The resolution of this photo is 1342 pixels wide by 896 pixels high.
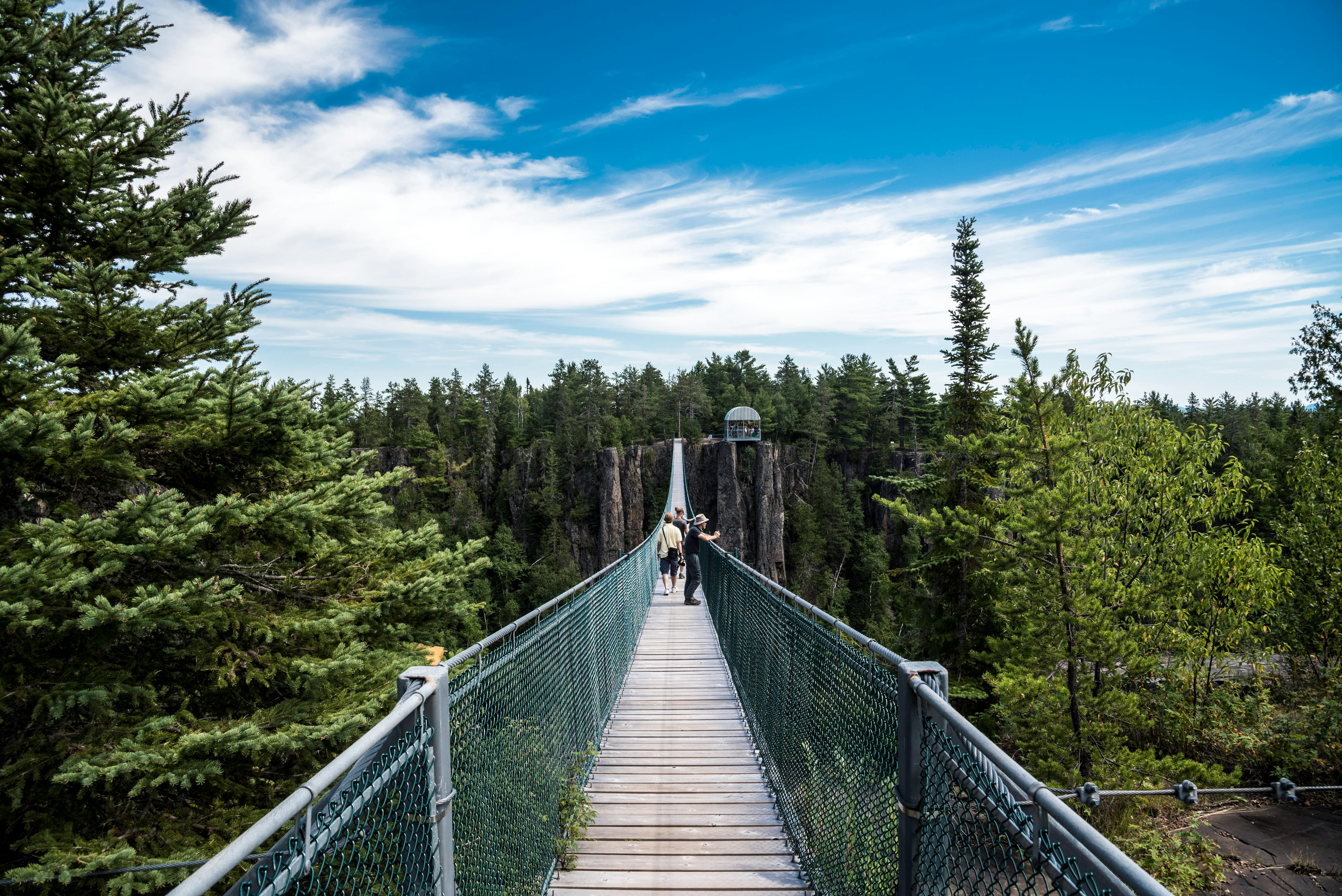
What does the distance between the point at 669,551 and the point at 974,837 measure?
8.69m

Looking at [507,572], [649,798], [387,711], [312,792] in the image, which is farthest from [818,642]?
[507,572]

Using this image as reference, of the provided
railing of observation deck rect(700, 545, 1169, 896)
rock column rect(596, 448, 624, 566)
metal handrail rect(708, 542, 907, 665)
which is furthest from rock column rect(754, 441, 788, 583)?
railing of observation deck rect(700, 545, 1169, 896)

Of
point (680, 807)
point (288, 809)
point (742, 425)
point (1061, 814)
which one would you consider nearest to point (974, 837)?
point (1061, 814)

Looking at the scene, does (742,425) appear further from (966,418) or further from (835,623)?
(835,623)

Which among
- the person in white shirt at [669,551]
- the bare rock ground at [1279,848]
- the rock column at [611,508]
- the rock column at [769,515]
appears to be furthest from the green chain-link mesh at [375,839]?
the rock column at [611,508]

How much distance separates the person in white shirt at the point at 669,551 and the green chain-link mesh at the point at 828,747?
18.1ft

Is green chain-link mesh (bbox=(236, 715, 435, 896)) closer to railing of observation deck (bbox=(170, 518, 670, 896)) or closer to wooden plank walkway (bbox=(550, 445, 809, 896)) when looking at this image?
railing of observation deck (bbox=(170, 518, 670, 896))

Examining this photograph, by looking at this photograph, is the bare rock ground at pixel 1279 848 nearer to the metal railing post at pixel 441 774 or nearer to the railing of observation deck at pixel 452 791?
the railing of observation deck at pixel 452 791

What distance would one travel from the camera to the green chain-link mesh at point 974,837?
3.71 ft

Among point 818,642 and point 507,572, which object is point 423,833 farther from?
point 507,572

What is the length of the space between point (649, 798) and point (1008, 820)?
8.52 feet

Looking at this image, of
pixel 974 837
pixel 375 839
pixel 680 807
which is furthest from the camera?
pixel 680 807

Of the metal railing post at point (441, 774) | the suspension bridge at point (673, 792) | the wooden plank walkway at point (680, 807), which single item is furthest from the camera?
the wooden plank walkway at point (680, 807)

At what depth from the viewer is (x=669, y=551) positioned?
10.3 meters
